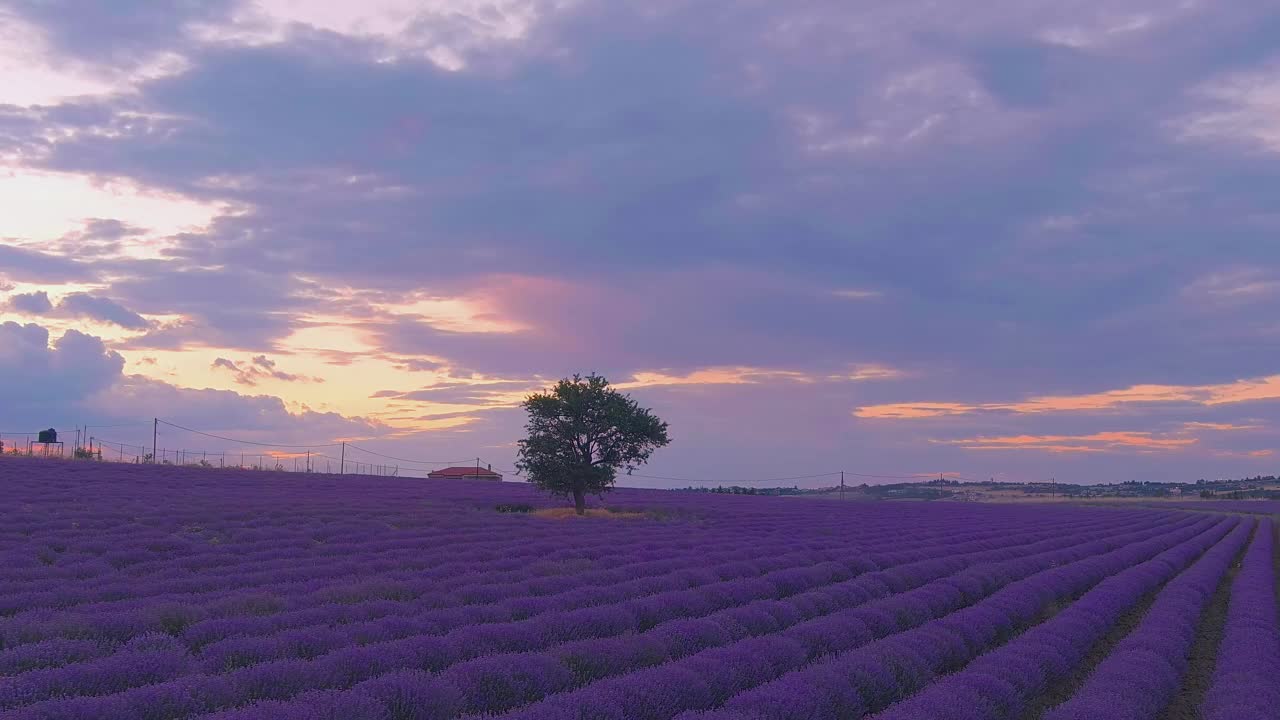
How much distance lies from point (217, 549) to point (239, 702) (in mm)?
10962

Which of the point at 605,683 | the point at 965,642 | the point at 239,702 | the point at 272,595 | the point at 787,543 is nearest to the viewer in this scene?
the point at 239,702

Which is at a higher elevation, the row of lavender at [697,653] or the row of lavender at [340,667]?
the row of lavender at [340,667]

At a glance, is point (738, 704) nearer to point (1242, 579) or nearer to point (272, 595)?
point (272, 595)

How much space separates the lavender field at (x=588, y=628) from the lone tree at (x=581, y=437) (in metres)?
14.4

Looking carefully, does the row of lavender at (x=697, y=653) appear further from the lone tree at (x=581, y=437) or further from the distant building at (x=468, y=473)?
the distant building at (x=468, y=473)

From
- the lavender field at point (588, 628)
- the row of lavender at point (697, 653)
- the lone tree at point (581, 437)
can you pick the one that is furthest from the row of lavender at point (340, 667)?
the lone tree at point (581, 437)

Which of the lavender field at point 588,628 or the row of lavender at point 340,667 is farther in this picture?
the row of lavender at point 340,667

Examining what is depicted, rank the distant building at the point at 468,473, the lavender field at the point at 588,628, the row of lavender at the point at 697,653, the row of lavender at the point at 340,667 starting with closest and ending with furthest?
1. the lavender field at the point at 588,628
2. the row of lavender at the point at 340,667
3. the row of lavender at the point at 697,653
4. the distant building at the point at 468,473

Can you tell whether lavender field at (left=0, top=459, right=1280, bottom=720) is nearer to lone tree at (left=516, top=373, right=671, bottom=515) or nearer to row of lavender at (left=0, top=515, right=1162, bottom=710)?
row of lavender at (left=0, top=515, right=1162, bottom=710)

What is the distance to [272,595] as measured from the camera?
10516mm

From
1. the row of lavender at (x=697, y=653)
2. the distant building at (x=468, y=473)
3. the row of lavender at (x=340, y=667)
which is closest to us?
the row of lavender at (x=340, y=667)

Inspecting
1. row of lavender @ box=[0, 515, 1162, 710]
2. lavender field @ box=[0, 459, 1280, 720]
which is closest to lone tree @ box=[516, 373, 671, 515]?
lavender field @ box=[0, 459, 1280, 720]

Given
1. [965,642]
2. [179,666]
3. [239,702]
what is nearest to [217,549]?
[179,666]

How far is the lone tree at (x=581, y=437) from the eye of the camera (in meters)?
35.9
